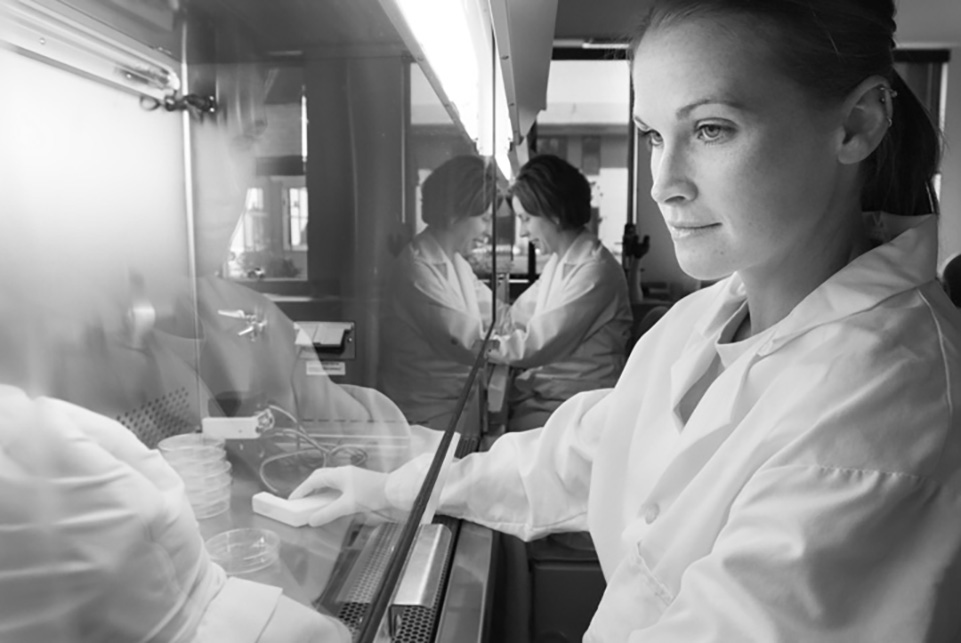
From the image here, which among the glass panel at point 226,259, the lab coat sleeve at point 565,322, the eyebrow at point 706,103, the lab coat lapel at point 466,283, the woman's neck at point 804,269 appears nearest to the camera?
the glass panel at point 226,259

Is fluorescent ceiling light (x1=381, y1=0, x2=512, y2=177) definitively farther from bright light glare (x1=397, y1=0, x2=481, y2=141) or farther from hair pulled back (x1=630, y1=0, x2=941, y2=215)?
hair pulled back (x1=630, y1=0, x2=941, y2=215)

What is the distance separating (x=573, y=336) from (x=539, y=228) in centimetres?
53

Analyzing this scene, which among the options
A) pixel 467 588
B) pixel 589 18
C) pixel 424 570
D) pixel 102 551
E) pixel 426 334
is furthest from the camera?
pixel 589 18

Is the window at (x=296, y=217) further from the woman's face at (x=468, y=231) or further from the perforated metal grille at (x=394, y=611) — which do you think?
the woman's face at (x=468, y=231)

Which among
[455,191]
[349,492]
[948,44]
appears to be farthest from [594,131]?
[349,492]

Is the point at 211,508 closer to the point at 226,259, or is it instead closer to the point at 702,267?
the point at 226,259

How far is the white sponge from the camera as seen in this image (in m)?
0.70

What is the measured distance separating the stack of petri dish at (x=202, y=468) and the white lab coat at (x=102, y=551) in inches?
1.5

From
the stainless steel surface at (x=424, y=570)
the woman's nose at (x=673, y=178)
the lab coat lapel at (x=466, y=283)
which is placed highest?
the woman's nose at (x=673, y=178)

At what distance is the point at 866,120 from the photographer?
81cm

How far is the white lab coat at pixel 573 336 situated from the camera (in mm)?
2832

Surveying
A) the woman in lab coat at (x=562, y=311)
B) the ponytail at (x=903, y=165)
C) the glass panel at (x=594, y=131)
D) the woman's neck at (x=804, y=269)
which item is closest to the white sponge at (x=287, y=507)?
the woman's neck at (x=804, y=269)

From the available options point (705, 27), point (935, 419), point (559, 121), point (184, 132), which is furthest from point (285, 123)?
point (559, 121)

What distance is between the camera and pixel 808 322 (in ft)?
2.57
